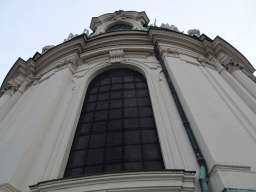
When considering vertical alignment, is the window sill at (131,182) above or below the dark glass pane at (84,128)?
below

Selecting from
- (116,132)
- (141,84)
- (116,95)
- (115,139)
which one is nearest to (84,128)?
(116,132)

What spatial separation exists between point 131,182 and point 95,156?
1.75m

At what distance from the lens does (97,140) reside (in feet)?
19.9

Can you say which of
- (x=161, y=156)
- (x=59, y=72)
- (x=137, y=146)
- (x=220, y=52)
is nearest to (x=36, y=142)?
(x=137, y=146)

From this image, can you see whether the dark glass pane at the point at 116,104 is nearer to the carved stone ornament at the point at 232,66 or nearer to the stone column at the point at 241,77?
the stone column at the point at 241,77

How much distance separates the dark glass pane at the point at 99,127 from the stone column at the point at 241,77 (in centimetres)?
559

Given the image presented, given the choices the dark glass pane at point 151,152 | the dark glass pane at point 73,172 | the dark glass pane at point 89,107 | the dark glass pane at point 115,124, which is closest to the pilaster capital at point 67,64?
the dark glass pane at point 89,107

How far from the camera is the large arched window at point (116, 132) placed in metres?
5.34

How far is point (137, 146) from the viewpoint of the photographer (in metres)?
5.69

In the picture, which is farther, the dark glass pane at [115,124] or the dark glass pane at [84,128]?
the dark glass pane at [84,128]

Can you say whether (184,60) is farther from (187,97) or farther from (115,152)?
(115,152)

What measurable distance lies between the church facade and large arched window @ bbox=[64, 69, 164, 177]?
0.03m

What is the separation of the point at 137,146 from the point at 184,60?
194 inches

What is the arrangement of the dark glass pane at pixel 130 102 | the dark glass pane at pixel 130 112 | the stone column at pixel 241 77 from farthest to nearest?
the stone column at pixel 241 77, the dark glass pane at pixel 130 102, the dark glass pane at pixel 130 112
